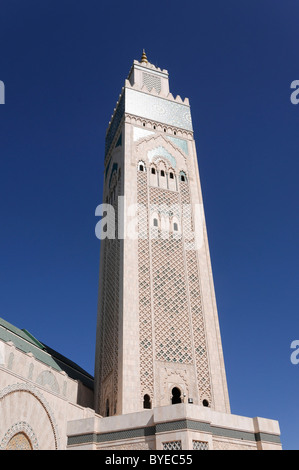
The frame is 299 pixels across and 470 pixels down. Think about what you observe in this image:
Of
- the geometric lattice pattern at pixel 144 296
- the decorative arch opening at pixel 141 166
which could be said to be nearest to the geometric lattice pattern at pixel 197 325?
the geometric lattice pattern at pixel 144 296

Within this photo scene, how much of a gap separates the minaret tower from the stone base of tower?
164 centimetres

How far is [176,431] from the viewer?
5539mm

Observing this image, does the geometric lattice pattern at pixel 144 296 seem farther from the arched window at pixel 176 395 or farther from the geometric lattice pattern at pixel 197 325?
the geometric lattice pattern at pixel 197 325

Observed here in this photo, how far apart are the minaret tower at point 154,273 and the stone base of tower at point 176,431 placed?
1.64 metres

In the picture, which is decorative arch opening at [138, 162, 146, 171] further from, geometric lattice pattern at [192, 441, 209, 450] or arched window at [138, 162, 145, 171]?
geometric lattice pattern at [192, 441, 209, 450]

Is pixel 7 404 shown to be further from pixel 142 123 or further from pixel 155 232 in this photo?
pixel 142 123

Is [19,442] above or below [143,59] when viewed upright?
below

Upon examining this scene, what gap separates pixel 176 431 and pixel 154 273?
175 inches

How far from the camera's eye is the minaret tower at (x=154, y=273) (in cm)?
847

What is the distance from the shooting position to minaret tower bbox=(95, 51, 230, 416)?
8.47 m

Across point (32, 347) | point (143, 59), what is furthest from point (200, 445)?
point (143, 59)

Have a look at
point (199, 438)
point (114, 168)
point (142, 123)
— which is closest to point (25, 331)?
point (114, 168)

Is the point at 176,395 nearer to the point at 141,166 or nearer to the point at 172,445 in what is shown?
the point at 172,445

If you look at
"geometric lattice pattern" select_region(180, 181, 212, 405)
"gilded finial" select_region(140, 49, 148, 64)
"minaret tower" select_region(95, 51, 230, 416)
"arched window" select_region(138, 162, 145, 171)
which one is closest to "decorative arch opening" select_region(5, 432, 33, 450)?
"minaret tower" select_region(95, 51, 230, 416)
